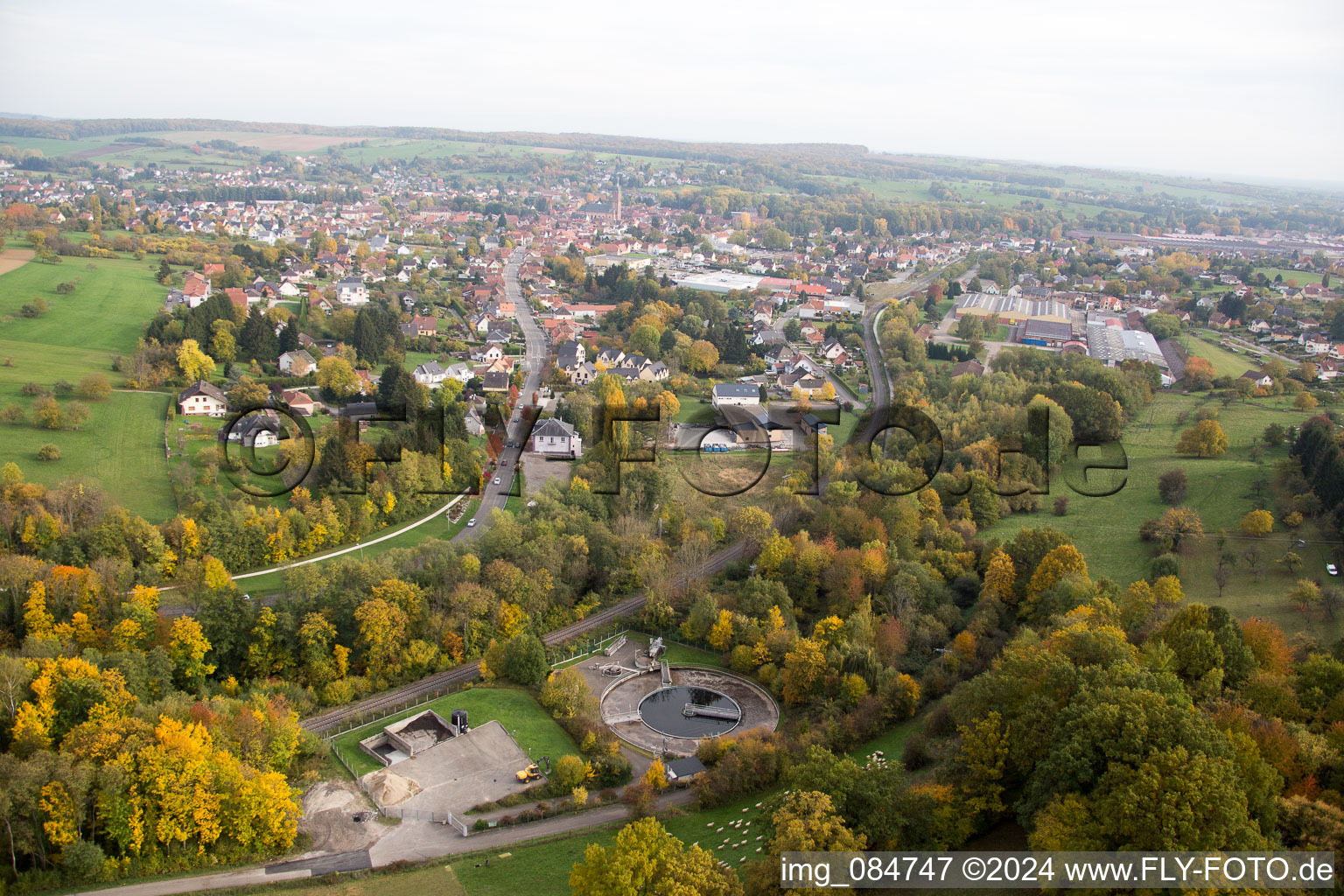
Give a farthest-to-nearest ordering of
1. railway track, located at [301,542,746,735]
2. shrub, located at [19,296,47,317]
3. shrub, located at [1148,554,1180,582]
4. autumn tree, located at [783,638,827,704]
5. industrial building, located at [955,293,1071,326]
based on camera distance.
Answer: industrial building, located at [955,293,1071,326] → shrub, located at [19,296,47,317] → shrub, located at [1148,554,1180,582] → autumn tree, located at [783,638,827,704] → railway track, located at [301,542,746,735]

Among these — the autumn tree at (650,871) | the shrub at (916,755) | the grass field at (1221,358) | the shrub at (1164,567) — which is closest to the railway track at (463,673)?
the autumn tree at (650,871)

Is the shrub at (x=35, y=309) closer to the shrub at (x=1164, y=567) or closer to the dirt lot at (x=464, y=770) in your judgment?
the dirt lot at (x=464, y=770)

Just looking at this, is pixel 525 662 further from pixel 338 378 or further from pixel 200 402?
pixel 338 378

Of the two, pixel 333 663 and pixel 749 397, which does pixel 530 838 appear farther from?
pixel 749 397


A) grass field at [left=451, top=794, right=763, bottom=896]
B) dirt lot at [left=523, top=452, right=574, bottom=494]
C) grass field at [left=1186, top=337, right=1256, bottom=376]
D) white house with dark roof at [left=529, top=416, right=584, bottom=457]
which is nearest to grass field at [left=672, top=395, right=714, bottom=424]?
white house with dark roof at [left=529, top=416, right=584, bottom=457]

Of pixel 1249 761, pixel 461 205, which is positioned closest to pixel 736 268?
pixel 461 205

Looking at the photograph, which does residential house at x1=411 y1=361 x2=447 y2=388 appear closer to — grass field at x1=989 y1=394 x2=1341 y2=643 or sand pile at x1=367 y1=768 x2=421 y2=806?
sand pile at x1=367 y1=768 x2=421 y2=806
